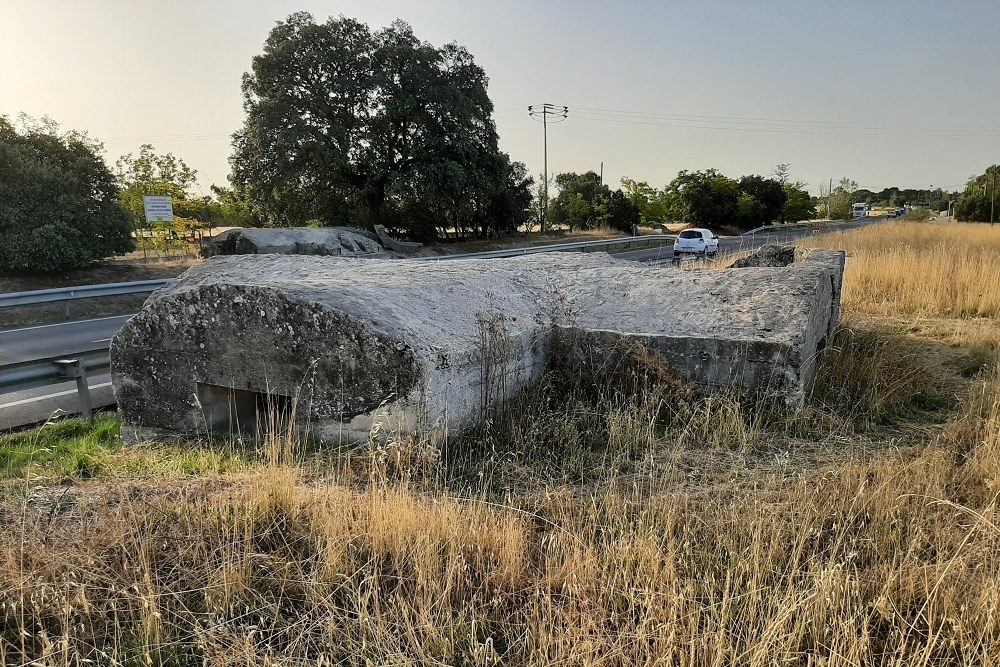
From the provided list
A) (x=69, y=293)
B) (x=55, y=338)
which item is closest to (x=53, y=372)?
(x=55, y=338)

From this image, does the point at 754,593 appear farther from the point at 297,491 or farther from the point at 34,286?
the point at 34,286

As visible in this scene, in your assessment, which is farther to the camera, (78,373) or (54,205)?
(54,205)

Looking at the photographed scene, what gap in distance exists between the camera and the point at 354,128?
2822cm

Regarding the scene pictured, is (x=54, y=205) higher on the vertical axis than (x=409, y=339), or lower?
higher

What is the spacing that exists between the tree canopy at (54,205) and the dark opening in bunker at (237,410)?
1474cm

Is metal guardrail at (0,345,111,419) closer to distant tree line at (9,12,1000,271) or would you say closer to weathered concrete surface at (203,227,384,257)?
weathered concrete surface at (203,227,384,257)

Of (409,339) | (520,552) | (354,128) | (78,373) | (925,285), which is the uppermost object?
(354,128)

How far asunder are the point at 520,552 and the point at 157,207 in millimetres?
20527

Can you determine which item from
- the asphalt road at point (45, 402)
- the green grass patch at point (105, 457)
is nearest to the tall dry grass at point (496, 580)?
the green grass patch at point (105, 457)

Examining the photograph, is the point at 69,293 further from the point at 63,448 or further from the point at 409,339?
the point at 409,339

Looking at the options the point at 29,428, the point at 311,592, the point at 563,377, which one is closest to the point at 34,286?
the point at 29,428

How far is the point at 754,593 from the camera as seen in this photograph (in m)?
2.40

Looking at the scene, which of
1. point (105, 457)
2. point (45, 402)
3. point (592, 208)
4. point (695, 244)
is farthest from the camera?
point (592, 208)

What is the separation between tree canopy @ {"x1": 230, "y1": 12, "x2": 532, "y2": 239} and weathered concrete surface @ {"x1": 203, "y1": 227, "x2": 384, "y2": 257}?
8.92 meters
